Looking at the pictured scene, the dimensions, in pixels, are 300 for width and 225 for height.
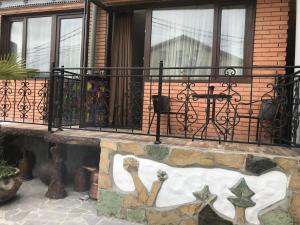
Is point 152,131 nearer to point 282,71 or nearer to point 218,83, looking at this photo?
point 218,83

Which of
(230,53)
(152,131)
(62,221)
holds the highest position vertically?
(230,53)

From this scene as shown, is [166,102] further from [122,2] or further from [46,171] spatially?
[46,171]

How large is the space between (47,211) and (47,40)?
13.8 ft

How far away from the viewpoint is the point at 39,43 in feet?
22.7

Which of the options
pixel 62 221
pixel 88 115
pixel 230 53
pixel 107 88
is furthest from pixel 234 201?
pixel 107 88

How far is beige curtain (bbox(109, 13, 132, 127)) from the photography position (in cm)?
606

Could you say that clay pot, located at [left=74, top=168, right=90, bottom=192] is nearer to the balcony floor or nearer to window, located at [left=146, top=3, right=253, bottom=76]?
the balcony floor

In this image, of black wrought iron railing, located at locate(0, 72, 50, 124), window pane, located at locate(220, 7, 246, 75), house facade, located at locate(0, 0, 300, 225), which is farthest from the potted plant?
window pane, located at locate(220, 7, 246, 75)

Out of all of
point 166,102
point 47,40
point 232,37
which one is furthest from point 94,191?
point 47,40

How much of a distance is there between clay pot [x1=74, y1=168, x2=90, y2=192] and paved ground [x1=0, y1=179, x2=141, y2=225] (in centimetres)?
13

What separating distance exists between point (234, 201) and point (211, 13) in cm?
336

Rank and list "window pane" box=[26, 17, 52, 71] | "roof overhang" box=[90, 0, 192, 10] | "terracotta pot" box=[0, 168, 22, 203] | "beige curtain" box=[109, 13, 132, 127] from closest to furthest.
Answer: "terracotta pot" box=[0, 168, 22, 203]
"roof overhang" box=[90, 0, 192, 10]
"beige curtain" box=[109, 13, 132, 127]
"window pane" box=[26, 17, 52, 71]

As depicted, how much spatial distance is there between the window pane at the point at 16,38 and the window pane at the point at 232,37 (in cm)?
480

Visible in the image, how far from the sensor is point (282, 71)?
4.79 m
